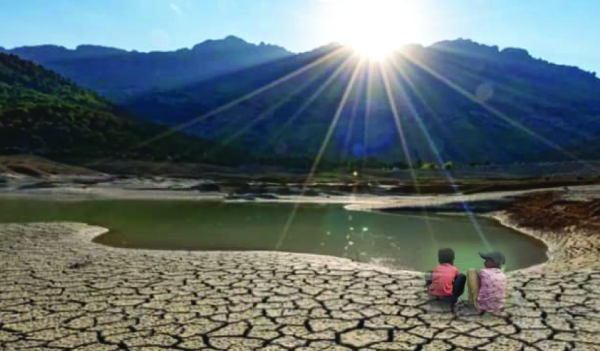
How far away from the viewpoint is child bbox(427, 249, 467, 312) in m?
6.40

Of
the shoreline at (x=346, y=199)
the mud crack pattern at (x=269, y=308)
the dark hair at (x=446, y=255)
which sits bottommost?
the shoreline at (x=346, y=199)

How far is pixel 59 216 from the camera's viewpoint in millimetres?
20125

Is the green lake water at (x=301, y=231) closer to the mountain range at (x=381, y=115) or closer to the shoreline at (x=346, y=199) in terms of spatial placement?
the shoreline at (x=346, y=199)

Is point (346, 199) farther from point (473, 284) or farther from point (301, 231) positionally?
point (473, 284)

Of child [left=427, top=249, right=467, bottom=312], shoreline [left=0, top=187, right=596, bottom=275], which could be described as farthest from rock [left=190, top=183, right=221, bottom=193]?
child [left=427, top=249, right=467, bottom=312]

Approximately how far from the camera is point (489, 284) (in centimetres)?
620

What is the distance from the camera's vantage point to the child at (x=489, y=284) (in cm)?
620

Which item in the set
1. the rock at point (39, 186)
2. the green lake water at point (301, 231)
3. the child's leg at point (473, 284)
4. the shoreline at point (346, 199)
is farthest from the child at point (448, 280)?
the rock at point (39, 186)

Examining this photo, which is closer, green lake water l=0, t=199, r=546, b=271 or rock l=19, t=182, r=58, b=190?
green lake water l=0, t=199, r=546, b=271

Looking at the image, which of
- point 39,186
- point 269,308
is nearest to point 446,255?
point 269,308

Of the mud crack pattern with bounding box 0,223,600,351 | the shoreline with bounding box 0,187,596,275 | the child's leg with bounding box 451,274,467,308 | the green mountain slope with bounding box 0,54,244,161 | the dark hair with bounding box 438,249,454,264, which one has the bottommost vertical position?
the shoreline with bounding box 0,187,596,275

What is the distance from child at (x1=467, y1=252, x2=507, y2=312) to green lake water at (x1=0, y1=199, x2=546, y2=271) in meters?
3.94

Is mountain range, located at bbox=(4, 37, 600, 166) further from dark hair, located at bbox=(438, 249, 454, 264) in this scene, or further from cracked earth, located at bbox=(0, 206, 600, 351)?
dark hair, located at bbox=(438, 249, 454, 264)

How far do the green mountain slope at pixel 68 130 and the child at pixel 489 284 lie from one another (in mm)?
56618
